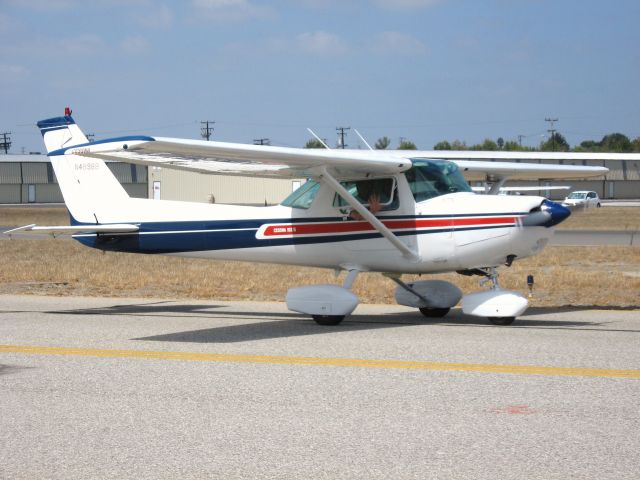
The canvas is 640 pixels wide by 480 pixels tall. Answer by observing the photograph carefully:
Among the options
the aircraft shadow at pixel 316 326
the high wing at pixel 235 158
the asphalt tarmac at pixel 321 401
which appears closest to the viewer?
the asphalt tarmac at pixel 321 401

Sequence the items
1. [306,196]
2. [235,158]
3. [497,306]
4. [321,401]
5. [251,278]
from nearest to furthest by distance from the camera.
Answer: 1. [321,401]
2. [235,158]
3. [497,306]
4. [306,196]
5. [251,278]

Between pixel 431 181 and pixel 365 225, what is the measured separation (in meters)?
0.99

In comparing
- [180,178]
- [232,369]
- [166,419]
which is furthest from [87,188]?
[180,178]

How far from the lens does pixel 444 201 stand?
1108 centimetres

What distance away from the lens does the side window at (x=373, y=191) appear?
1133cm

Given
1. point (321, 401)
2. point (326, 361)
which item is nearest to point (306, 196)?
point (326, 361)

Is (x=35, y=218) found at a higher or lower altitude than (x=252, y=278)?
higher

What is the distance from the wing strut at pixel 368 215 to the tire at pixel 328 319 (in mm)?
1120

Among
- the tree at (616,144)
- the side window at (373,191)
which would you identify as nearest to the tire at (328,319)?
the side window at (373,191)

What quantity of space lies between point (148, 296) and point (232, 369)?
7448mm

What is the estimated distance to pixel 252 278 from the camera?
17188mm

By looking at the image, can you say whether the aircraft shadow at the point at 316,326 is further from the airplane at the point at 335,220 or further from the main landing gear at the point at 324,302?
the airplane at the point at 335,220

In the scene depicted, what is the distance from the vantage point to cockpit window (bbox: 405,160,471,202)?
11250mm

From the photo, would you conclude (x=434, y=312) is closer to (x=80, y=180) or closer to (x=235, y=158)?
(x=235, y=158)
